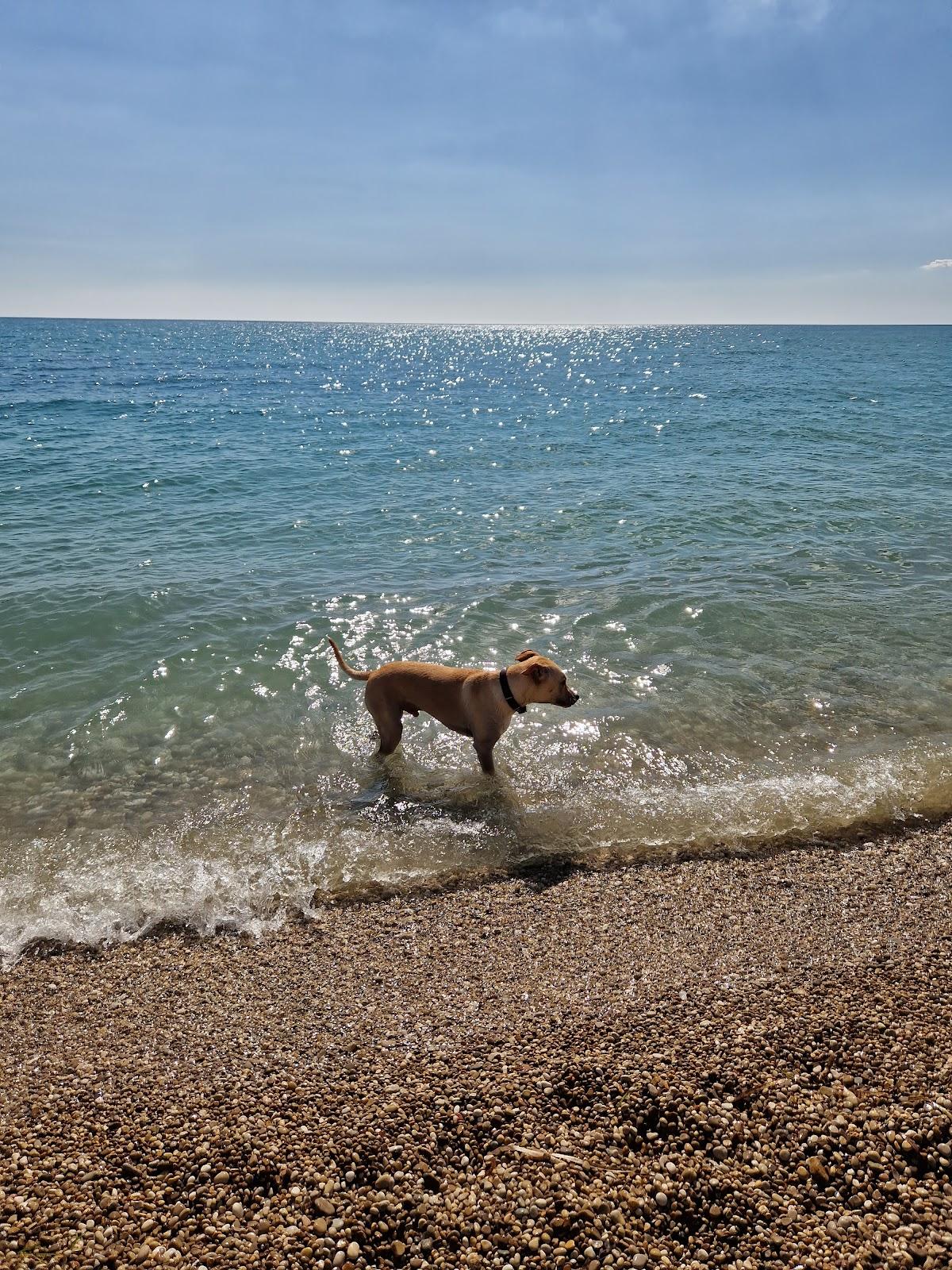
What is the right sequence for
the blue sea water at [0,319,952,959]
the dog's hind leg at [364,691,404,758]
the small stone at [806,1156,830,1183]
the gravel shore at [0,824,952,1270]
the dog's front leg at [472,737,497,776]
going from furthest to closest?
the dog's hind leg at [364,691,404,758] → the dog's front leg at [472,737,497,776] → the blue sea water at [0,319,952,959] → the small stone at [806,1156,830,1183] → the gravel shore at [0,824,952,1270]

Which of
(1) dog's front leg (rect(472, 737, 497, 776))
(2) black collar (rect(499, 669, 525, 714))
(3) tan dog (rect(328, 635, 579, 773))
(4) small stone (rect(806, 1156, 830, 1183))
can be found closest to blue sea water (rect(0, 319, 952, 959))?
(1) dog's front leg (rect(472, 737, 497, 776))

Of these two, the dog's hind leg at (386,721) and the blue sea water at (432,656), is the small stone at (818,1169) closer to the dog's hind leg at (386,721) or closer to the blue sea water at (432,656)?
the blue sea water at (432,656)

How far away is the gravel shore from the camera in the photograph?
112 inches

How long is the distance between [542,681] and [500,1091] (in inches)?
130

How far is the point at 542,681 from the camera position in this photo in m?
6.17

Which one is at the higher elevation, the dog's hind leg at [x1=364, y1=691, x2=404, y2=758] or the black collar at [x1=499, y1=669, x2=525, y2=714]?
the black collar at [x1=499, y1=669, x2=525, y2=714]

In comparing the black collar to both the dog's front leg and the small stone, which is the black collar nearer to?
the dog's front leg

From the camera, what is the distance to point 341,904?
5.08 metres

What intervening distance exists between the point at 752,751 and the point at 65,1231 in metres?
5.89

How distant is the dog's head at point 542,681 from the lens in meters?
6.12

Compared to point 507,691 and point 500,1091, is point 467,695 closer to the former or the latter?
point 507,691

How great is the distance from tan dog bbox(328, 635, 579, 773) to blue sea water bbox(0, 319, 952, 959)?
0.50 metres

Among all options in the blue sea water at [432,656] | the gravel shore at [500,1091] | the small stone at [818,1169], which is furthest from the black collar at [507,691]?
the small stone at [818,1169]

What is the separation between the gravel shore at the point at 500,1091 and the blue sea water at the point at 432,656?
849 mm
